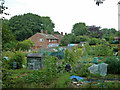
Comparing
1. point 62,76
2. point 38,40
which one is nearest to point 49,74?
point 62,76

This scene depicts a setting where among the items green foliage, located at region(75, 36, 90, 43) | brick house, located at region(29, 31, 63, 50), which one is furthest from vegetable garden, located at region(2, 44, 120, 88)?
brick house, located at region(29, 31, 63, 50)

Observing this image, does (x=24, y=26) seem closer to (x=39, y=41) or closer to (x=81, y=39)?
(x=39, y=41)

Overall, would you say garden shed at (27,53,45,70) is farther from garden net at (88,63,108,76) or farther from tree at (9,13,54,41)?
tree at (9,13,54,41)

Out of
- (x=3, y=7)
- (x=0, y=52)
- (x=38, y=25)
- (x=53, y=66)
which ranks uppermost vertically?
(x=38, y=25)

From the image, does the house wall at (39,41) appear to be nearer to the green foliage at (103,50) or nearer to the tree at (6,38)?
the green foliage at (103,50)

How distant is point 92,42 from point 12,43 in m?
28.7

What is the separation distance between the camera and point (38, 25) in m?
40.8

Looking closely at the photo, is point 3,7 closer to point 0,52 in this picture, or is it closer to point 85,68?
point 0,52

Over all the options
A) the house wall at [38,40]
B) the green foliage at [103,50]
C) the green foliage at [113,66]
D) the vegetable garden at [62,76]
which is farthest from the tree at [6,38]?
the house wall at [38,40]

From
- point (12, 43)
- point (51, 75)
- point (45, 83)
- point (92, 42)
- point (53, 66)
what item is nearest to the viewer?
point (12, 43)

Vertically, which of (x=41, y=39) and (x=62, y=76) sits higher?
(x=41, y=39)

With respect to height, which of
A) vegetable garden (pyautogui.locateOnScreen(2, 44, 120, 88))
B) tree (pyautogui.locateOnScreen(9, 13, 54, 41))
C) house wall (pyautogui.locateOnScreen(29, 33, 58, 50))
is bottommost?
vegetable garden (pyautogui.locateOnScreen(2, 44, 120, 88))

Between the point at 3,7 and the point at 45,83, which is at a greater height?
the point at 3,7

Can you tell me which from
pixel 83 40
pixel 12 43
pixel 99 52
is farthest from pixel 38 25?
pixel 12 43
